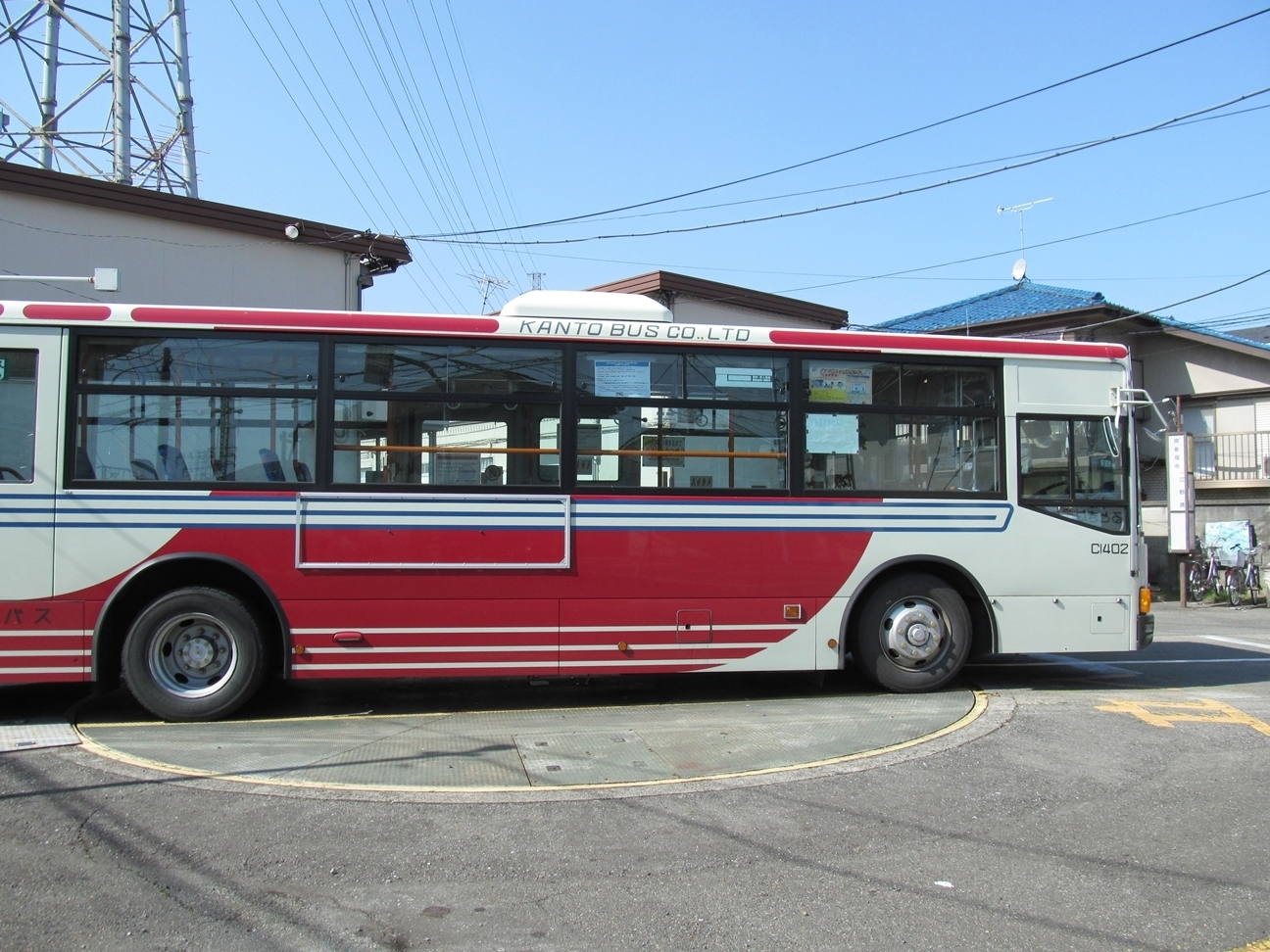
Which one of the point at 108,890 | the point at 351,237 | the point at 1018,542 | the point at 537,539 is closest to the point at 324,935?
the point at 108,890

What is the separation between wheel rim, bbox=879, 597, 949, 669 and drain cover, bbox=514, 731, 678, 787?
250cm

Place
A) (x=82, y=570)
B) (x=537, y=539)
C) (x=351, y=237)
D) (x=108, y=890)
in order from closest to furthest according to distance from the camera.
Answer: (x=108, y=890) < (x=82, y=570) < (x=537, y=539) < (x=351, y=237)

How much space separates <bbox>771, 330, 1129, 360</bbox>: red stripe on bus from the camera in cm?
800

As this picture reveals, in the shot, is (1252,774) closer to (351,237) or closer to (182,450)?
(182,450)

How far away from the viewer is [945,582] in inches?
324

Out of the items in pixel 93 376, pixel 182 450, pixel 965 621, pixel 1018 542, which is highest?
pixel 93 376

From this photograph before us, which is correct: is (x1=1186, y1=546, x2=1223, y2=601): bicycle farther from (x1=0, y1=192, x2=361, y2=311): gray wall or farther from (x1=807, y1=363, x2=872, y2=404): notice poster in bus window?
(x1=0, y1=192, x2=361, y2=311): gray wall

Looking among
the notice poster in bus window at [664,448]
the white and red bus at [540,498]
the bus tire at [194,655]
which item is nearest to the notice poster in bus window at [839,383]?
the white and red bus at [540,498]

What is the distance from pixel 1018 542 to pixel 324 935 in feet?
20.9

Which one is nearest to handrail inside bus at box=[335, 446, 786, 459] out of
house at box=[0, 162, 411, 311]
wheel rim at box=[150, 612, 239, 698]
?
wheel rim at box=[150, 612, 239, 698]

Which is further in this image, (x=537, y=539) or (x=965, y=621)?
(x=965, y=621)

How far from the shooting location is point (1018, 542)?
8.17 m

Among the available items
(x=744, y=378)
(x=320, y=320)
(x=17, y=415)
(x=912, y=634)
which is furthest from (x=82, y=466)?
(x=912, y=634)

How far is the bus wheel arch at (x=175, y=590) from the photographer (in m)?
7.05
